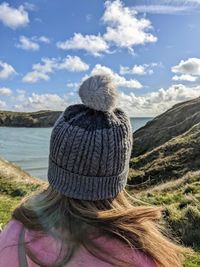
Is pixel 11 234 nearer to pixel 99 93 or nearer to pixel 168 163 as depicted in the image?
pixel 99 93

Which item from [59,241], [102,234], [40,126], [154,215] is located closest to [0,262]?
[59,241]

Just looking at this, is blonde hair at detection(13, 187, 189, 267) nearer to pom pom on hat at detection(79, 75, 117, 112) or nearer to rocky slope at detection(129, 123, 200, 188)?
pom pom on hat at detection(79, 75, 117, 112)

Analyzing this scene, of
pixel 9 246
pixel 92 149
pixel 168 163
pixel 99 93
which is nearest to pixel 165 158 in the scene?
pixel 168 163

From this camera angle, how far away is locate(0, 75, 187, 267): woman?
2305 millimetres

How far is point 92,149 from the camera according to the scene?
2406 millimetres

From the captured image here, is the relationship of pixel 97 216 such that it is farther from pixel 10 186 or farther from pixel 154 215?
pixel 10 186

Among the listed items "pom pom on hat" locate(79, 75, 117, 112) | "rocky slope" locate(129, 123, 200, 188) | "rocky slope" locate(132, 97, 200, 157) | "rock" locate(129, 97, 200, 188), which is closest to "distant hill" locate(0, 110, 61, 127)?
"rocky slope" locate(132, 97, 200, 157)

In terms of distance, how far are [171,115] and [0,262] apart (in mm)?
56690

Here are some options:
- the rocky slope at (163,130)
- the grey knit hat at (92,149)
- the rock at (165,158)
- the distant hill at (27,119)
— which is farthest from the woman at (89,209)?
the distant hill at (27,119)

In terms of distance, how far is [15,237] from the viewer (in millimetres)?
2373

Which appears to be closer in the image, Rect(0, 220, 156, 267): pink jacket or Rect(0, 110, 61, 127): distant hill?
Rect(0, 220, 156, 267): pink jacket

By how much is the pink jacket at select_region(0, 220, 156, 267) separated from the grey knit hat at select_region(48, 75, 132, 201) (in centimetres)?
25

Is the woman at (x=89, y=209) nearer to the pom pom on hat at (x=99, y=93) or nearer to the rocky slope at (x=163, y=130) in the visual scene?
the pom pom on hat at (x=99, y=93)

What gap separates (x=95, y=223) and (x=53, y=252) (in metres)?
0.24
